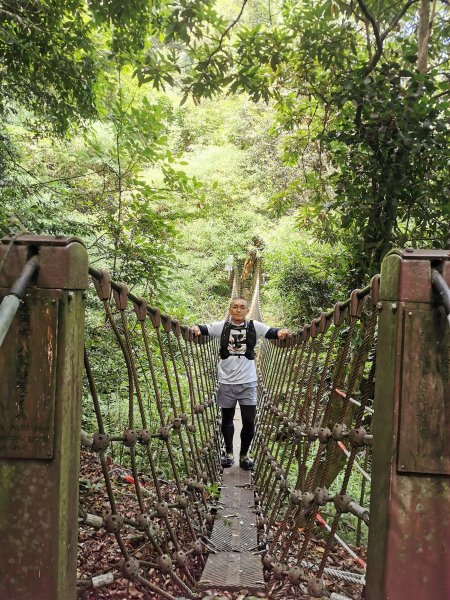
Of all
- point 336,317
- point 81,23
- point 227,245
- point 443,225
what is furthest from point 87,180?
point 227,245

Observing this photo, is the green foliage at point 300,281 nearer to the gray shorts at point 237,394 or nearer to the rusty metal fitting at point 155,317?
the gray shorts at point 237,394

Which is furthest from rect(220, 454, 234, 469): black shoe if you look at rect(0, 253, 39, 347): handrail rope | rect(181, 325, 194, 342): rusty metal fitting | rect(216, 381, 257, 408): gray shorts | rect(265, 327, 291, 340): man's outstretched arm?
rect(0, 253, 39, 347): handrail rope

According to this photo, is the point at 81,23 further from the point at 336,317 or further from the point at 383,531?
the point at 383,531

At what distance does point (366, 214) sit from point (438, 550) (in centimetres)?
168

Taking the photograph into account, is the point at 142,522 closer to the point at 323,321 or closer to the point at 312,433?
the point at 312,433

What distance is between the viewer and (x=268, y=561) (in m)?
1.51

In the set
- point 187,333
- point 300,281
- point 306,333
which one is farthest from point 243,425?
point 300,281

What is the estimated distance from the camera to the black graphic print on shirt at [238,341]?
253 centimetres

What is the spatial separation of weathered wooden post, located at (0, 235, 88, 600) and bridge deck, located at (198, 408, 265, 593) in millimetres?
755

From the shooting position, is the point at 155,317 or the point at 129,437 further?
the point at 155,317

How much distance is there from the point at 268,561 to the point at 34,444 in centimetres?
102

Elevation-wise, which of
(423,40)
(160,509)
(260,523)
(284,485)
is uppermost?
(423,40)

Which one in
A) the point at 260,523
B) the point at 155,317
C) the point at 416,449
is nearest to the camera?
the point at 416,449

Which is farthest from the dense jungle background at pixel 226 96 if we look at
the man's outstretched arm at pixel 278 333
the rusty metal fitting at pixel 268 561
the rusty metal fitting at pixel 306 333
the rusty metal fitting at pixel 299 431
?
the rusty metal fitting at pixel 268 561
